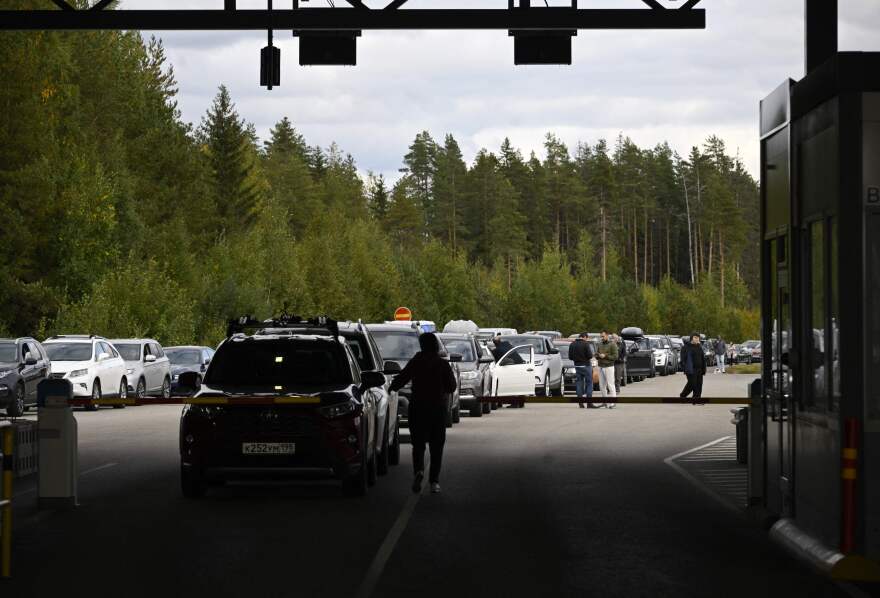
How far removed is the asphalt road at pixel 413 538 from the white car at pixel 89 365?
1817 centimetres

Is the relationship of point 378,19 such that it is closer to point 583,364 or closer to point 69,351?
point 583,364

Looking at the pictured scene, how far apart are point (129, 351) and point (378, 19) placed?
28.2 meters

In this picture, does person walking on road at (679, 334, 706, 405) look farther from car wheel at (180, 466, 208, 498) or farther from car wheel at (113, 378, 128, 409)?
car wheel at (180, 466, 208, 498)

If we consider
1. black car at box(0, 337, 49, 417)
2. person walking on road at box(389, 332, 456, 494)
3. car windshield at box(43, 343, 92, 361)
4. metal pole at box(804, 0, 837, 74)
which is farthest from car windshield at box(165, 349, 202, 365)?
metal pole at box(804, 0, 837, 74)

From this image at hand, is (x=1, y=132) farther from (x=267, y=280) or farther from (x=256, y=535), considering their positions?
(x=256, y=535)

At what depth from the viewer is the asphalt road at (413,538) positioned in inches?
464

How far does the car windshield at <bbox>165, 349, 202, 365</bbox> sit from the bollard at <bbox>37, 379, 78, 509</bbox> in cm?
3557

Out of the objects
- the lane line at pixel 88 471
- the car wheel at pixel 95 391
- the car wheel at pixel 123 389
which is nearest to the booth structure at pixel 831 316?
the lane line at pixel 88 471

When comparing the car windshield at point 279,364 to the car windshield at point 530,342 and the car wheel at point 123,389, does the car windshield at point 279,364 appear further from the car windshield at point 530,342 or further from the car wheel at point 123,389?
the car windshield at point 530,342

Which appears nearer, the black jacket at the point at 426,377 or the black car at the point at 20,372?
the black jacket at the point at 426,377

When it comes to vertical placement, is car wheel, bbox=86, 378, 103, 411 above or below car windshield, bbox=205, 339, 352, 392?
below

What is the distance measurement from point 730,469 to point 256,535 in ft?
31.7

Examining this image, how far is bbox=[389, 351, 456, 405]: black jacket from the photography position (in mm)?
19281

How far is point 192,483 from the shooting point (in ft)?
59.3
